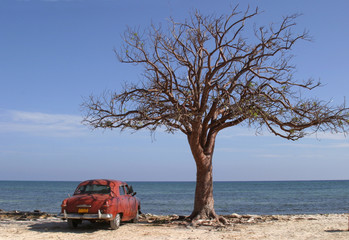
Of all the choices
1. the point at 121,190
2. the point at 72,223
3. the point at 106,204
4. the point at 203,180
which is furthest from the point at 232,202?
the point at 106,204

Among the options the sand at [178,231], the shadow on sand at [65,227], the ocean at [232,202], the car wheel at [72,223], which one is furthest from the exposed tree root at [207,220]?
the ocean at [232,202]

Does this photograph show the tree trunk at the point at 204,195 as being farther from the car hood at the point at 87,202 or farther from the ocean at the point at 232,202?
the ocean at the point at 232,202

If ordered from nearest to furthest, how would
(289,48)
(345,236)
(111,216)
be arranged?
(345,236), (111,216), (289,48)

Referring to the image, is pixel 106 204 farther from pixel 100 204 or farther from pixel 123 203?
pixel 123 203

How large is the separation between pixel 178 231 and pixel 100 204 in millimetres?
2798

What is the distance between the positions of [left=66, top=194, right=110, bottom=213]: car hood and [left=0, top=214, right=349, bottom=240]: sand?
0.78 meters

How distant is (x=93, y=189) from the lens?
14.4 meters

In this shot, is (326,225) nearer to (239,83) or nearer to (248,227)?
(248,227)

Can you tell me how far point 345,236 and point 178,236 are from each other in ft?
17.0

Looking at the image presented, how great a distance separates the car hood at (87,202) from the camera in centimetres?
1321

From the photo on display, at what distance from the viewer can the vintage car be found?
519 inches

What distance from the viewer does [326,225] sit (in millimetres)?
14938

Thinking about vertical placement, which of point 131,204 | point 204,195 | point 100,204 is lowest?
point 131,204

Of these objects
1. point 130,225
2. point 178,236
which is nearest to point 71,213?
point 130,225
